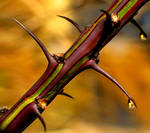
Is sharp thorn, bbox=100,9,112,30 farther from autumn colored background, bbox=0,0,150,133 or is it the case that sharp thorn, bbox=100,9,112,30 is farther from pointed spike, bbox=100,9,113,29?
autumn colored background, bbox=0,0,150,133

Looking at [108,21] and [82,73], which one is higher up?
[82,73]

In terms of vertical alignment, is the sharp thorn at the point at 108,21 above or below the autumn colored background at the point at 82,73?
below

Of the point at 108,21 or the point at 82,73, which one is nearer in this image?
the point at 108,21

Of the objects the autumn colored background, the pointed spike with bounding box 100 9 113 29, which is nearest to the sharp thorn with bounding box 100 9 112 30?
the pointed spike with bounding box 100 9 113 29

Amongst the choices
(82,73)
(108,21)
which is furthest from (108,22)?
(82,73)

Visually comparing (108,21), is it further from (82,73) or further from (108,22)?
(82,73)

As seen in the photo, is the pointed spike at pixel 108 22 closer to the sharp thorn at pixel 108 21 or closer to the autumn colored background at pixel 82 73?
the sharp thorn at pixel 108 21

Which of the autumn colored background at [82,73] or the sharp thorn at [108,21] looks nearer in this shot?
the sharp thorn at [108,21]

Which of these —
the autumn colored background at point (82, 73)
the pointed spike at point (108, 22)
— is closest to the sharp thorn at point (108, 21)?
the pointed spike at point (108, 22)
